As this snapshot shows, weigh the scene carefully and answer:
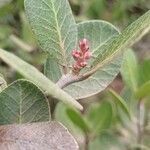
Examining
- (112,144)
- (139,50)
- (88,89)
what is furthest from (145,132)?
(139,50)

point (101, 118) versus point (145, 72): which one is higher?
point (145, 72)

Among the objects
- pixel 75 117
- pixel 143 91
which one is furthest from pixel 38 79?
pixel 75 117

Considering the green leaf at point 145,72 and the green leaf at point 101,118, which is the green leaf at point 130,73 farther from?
the green leaf at point 101,118

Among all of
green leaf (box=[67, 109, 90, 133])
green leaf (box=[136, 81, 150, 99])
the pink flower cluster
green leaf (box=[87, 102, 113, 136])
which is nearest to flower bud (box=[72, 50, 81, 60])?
the pink flower cluster

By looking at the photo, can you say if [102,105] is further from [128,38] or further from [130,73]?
[128,38]

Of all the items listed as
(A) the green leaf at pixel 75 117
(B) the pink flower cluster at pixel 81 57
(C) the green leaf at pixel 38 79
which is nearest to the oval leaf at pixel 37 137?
(C) the green leaf at pixel 38 79

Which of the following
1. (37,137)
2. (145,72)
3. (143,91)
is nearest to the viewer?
(37,137)
